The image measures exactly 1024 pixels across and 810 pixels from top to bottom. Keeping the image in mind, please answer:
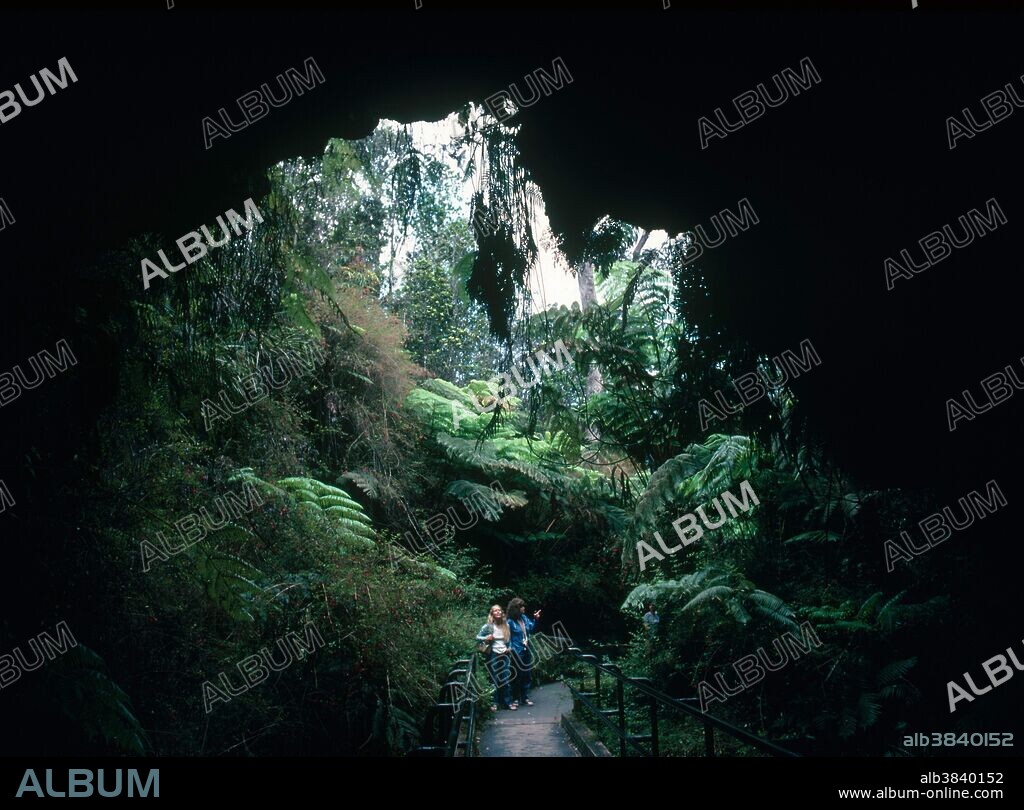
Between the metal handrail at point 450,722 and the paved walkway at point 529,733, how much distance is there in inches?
23.6

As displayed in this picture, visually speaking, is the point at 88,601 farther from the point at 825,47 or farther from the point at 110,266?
the point at 825,47

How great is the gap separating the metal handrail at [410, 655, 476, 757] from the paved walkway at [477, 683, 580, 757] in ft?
1.97

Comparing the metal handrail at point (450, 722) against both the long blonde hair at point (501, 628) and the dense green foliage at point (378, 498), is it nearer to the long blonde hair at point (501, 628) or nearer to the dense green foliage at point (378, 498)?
the long blonde hair at point (501, 628)

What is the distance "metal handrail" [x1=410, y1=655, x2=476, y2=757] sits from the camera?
360cm

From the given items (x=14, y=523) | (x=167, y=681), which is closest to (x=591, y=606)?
(x=167, y=681)

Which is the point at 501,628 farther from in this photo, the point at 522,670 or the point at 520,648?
the point at 522,670

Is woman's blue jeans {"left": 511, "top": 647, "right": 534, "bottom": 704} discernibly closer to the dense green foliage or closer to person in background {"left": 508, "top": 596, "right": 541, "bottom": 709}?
person in background {"left": 508, "top": 596, "right": 541, "bottom": 709}

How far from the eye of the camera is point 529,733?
8.82m

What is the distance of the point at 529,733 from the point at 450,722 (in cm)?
249

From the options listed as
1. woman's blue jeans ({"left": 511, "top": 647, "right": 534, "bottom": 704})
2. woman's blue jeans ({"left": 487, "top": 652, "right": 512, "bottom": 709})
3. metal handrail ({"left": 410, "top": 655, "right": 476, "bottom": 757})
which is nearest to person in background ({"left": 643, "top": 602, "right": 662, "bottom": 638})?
woman's blue jeans ({"left": 511, "top": 647, "right": 534, "bottom": 704})

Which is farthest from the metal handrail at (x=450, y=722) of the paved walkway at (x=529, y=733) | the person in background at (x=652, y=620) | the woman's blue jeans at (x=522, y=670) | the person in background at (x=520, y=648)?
the person in background at (x=652, y=620)

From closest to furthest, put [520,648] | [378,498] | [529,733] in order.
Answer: [529,733], [520,648], [378,498]

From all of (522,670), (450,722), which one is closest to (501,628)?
(522,670)

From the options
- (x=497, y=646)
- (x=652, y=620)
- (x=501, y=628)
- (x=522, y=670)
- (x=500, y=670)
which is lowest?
(x=652, y=620)
